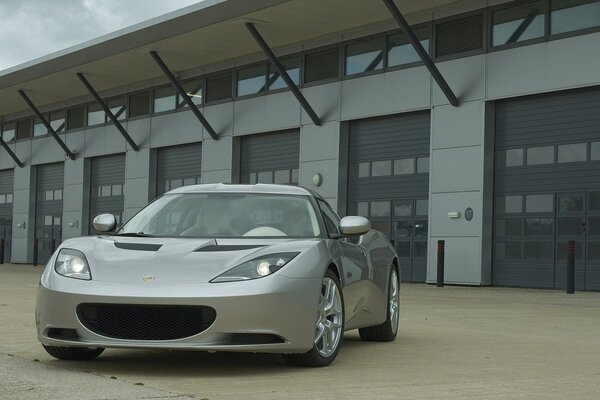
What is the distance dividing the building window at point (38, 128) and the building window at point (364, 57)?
62.2ft

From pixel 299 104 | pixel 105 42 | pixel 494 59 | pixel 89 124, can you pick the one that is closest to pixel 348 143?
pixel 299 104

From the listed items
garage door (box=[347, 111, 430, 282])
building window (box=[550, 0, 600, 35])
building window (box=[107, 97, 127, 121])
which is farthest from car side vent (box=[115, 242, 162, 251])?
building window (box=[107, 97, 127, 121])

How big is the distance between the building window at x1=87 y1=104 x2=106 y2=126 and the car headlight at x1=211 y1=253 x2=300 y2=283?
32556 millimetres

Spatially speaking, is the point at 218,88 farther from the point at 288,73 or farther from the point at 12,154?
the point at 12,154

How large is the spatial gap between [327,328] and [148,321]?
1.23m

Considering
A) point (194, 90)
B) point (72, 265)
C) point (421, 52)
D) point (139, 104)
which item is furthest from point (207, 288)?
point (139, 104)

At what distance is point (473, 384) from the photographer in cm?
592

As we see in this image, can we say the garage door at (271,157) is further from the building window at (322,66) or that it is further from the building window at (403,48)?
the building window at (403,48)

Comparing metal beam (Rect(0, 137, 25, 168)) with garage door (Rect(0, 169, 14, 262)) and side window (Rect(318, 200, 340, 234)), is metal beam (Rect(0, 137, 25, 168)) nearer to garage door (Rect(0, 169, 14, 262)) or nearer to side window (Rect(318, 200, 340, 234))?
garage door (Rect(0, 169, 14, 262))

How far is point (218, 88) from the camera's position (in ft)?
105

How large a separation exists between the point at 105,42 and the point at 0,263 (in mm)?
13807

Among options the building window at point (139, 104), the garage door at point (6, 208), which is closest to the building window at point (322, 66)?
the building window at point (139, 104)

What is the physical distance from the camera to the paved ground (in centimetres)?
542

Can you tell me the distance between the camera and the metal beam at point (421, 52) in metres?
23.2
